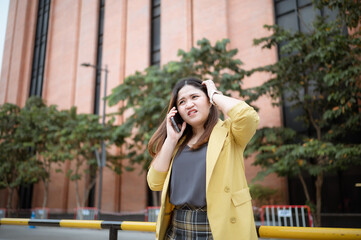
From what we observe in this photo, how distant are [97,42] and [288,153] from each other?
1936cm

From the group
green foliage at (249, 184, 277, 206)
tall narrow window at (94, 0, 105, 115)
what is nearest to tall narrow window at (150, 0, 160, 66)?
tall narrow window at (94, 0, 105, 115)

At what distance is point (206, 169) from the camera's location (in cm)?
163

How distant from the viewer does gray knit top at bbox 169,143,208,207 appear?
164 centimetres

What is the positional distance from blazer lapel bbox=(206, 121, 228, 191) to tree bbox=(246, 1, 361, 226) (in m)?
6.64

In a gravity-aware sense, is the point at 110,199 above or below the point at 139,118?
below

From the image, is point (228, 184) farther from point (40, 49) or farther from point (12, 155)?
point (40, 49)

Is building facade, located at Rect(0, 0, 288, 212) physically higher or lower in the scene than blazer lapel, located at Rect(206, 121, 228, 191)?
higher

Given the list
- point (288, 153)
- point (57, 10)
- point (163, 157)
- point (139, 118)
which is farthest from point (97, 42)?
point (163, 157)

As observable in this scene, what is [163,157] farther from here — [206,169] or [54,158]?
[54,158]

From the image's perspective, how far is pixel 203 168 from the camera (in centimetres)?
169

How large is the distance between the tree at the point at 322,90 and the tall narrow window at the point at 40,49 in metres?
23.4

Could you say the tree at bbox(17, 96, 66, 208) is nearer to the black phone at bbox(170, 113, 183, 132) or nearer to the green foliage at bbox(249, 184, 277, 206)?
the green foliage at bbox(249, 184, 277, 206)

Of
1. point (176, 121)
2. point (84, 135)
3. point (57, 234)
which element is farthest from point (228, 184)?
point (84, 135)

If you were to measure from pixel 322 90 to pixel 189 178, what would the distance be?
35.1 feet
